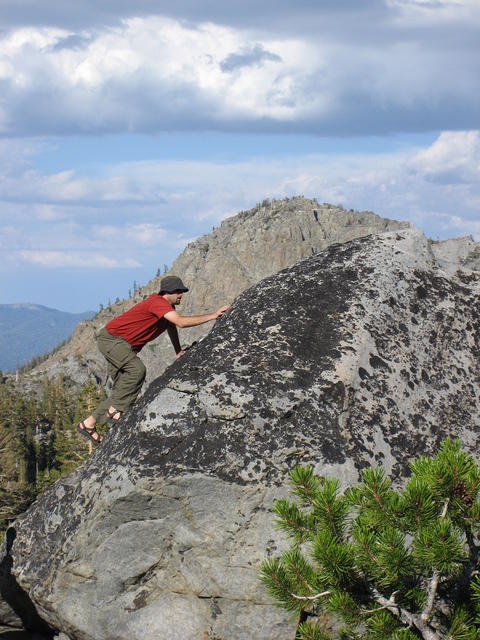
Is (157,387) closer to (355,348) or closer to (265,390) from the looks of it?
(265,390)

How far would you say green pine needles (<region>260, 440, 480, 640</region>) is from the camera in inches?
264

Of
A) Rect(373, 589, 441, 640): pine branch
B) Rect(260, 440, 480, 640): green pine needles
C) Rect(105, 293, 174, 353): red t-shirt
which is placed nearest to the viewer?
Rect(260, 440, 480, 640): green pine needles

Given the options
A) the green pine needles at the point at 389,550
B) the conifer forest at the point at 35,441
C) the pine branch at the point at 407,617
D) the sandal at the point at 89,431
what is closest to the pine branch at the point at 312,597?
the green pine needles at the point at 389,550

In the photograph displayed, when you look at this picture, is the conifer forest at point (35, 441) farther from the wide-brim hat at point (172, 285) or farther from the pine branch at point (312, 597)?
the pine branch at point (312, 597)

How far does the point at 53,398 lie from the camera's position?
147500 millimetres

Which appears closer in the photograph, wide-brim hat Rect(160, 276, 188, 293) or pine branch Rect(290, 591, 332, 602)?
pine branch Rect(290, 591, 332, 602)

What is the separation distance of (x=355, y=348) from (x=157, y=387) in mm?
2639

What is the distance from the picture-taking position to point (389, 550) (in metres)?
6.81

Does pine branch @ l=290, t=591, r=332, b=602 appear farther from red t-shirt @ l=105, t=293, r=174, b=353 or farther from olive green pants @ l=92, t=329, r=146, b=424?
red t-shirt @ l=105, t=293, r=174, b=353

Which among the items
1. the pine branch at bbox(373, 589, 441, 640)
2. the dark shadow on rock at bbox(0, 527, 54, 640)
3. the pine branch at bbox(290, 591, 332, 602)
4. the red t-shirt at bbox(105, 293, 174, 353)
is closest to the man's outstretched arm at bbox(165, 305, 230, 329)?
the red t-shirt at bbox(105, 293, 174, 353)

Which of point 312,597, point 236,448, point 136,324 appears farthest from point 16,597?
point 312,597

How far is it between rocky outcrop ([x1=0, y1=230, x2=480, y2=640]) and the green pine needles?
179cm

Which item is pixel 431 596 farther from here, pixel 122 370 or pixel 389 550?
pixel 122 370

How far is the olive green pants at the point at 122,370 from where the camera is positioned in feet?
40.5
